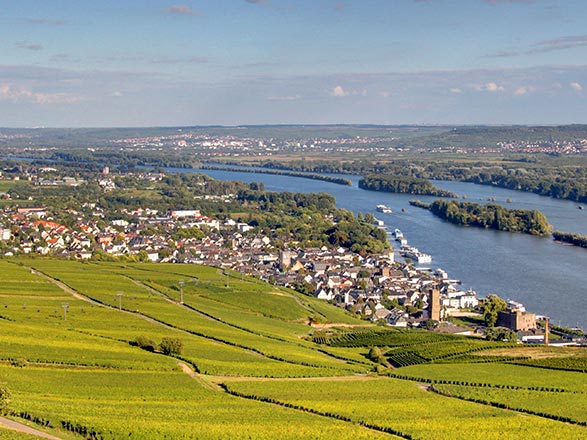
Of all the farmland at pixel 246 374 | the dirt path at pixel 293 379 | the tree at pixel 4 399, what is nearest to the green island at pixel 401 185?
the farmland at pixel 246 374

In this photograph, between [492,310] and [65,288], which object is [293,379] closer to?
[65,288]

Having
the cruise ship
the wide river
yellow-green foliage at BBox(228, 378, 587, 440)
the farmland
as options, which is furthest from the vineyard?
the cruise ship

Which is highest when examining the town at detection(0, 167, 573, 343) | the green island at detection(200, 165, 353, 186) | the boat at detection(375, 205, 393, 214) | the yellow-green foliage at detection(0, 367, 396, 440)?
the green island at detection(200, 165, 353, 186)

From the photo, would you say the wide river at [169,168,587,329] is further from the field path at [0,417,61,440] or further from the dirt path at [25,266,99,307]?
the field path at [0,417,61,440]

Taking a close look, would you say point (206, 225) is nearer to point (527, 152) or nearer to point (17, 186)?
point (17, 186)

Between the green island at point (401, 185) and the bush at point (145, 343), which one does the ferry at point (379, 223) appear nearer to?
the green island at point (401, 185)
